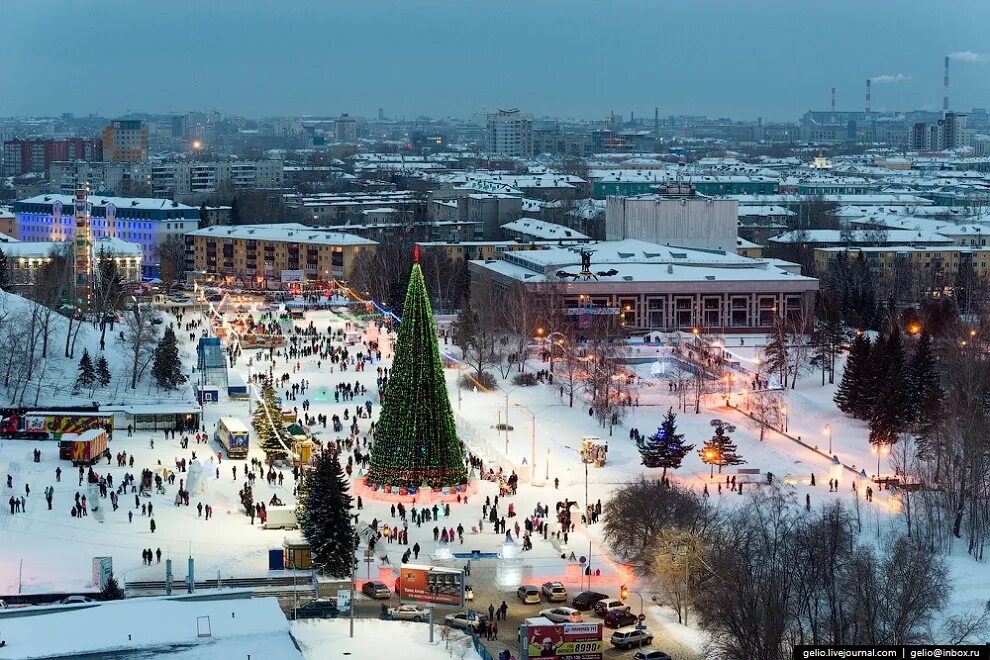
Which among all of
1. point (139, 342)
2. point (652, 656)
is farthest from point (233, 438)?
point (652, 656)

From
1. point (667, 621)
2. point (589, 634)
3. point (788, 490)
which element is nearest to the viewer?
point (589, 634)

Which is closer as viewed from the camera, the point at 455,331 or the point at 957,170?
the point at 455,331

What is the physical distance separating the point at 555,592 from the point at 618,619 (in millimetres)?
1350

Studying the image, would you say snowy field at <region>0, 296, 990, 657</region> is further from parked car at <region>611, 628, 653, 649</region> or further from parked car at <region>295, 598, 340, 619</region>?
parked car at <region>295, 598, 340, 619</region>

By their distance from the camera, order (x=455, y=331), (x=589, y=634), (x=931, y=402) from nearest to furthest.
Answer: (x=589, y=634) → (x=931, y=402) → (x=455, y=331)

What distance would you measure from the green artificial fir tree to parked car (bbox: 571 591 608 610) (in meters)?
9.76

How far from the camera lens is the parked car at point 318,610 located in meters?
24.4

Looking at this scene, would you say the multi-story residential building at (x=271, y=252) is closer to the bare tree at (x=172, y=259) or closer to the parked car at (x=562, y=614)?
the bare tree at (x=172, y=259)

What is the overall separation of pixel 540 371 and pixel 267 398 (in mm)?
9991

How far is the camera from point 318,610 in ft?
80.5

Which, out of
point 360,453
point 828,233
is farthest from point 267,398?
point 828,233

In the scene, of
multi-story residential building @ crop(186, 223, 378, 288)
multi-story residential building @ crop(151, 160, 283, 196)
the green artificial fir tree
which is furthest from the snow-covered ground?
multi-story residential building @ crop(151, 160, 283, 196)

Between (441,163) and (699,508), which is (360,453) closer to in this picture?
(699,508)

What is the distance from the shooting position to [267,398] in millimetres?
37844
